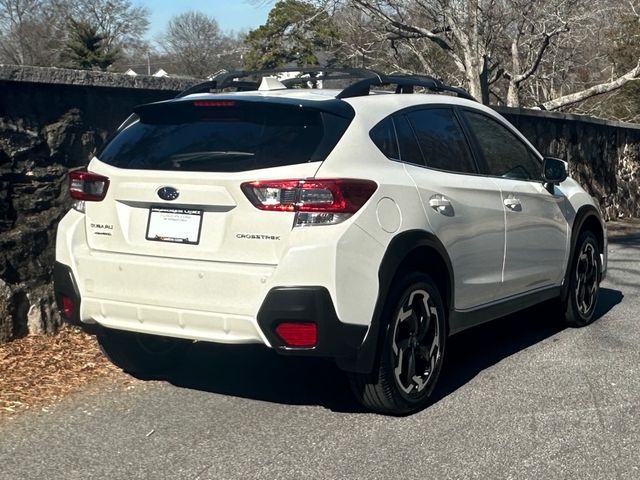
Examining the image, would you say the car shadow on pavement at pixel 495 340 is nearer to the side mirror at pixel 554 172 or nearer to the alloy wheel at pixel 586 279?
the alloy wheel at pixel 586 279

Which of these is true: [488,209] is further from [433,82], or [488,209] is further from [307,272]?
[307,272]

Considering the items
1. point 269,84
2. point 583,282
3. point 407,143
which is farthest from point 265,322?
point 583,282

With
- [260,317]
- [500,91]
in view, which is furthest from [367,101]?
[500,91]

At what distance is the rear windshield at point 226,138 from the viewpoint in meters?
4.70

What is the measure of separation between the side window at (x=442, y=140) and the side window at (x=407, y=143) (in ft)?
0.19

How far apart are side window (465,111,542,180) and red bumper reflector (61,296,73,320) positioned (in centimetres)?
270

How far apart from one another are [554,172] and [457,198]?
1.43m

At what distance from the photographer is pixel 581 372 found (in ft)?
19.9

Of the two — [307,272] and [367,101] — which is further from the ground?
[367,101]

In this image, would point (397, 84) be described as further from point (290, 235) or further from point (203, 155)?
point (290, 235)

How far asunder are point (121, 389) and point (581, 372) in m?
2.80

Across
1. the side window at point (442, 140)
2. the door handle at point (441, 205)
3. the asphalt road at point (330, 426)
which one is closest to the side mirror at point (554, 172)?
the side window at point (442, 140)

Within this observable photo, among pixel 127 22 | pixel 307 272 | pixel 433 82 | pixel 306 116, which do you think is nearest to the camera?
pixel 307 272

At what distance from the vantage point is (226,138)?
16.0 feet
